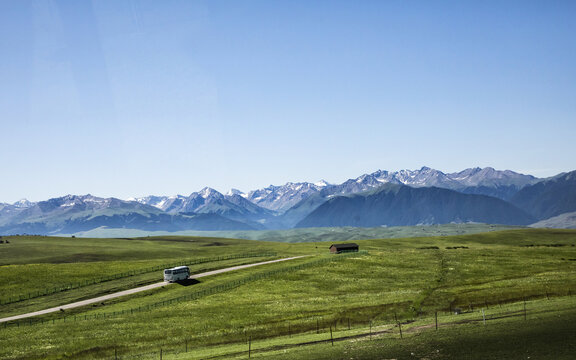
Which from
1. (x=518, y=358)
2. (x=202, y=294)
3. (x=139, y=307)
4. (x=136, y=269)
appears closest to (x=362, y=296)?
(x=202, y=294)

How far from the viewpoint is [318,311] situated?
69.2m

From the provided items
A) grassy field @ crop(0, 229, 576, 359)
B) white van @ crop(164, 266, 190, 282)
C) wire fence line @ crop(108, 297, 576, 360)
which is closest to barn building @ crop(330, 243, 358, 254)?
grassy field @ crop(0, 229, 576, 359)

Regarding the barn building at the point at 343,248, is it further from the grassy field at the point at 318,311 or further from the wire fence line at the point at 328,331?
the wire fence line at the point at 328,331

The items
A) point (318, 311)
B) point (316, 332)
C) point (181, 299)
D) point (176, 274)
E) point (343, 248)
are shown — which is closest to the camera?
point (316, 332)

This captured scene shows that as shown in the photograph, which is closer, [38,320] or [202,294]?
[38,320]

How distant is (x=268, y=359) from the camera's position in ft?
127

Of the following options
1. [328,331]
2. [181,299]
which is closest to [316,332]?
[328,331]

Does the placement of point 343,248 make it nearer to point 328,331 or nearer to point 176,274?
point 176,274

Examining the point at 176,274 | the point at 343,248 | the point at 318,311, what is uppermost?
the point at 343,248

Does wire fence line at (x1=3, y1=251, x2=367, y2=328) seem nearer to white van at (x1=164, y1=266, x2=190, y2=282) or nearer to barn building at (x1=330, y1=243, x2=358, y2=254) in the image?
white van at (x1=164, y1=266, x2=190, y2=282)

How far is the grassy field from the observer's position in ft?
131

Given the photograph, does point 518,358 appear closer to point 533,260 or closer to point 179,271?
point 179,271

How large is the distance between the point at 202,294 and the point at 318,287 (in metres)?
24.0

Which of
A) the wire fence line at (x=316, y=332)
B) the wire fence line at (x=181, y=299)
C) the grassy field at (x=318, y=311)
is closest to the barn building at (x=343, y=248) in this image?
the grassy field at (x=318, y=311)
